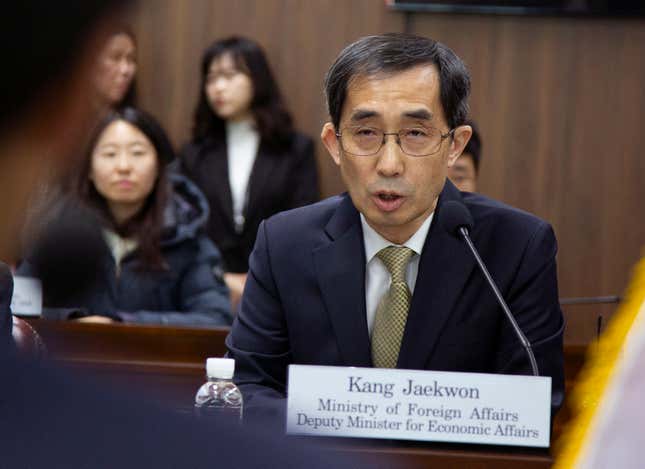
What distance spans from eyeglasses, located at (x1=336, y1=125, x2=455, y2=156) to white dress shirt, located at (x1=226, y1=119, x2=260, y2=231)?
2.37 meters

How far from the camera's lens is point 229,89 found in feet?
14.6

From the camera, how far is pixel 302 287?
219cm

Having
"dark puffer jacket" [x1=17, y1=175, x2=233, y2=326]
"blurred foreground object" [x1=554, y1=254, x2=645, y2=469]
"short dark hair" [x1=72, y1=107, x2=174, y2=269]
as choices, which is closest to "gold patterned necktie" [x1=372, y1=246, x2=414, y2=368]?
"dark puffer jacket" [x1=17, y1=175, x2=233, y2=326]

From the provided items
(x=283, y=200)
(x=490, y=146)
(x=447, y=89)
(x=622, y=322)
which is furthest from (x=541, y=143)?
(x=622, y=322)

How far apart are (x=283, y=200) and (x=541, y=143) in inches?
54.0

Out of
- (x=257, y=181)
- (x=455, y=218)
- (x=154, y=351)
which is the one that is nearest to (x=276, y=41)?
(x=257, y=181)

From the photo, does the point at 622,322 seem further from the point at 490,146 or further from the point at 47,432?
the point at 490,146

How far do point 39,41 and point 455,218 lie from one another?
65.4 inches

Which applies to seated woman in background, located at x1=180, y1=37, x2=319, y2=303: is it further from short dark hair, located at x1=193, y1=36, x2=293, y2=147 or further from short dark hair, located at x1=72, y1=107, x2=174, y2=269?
short dark hair, located at x1=72, y1=107, x2=174, y2=269

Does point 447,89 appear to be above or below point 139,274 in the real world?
above

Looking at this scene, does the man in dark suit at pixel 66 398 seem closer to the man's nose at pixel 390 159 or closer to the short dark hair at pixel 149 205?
the man's nose at pixel 390 159

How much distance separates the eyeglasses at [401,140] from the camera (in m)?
2.10

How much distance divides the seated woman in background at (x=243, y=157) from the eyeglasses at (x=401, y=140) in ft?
7.61

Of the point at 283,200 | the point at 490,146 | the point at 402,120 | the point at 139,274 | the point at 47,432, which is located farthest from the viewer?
the point at 490,146
